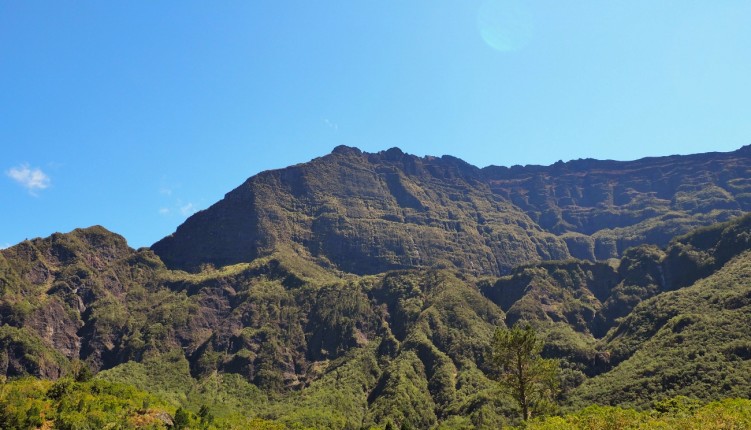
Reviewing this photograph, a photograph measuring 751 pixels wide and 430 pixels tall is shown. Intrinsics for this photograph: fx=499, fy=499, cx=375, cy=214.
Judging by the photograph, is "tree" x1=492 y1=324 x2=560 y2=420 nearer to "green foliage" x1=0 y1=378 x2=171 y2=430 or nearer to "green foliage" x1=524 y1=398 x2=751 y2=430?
"green foliage" x1=524 y1=398 x2=751 y2=430

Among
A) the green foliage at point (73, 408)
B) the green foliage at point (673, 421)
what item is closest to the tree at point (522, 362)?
the green foliage at point (673, 421)

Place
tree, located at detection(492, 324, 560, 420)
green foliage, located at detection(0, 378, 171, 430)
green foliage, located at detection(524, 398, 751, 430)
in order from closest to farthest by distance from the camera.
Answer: green foliage, located at detection(524, 398, 751, 430) < green foliage, located at detection(0, 378, 171, 430) < tree, located at detection(492, 324, 560, 420)

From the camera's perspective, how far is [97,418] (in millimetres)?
57781

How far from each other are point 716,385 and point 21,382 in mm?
165594

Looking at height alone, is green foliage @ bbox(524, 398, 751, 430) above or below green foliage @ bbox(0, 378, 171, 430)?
below

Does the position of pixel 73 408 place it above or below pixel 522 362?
above

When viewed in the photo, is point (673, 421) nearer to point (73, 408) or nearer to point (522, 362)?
point (522, 362)

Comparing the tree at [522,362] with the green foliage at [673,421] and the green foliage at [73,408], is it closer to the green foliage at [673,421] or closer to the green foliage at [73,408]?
the green foliage at [673,421]

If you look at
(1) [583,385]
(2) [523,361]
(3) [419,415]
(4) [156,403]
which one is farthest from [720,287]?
(4) [156,403]

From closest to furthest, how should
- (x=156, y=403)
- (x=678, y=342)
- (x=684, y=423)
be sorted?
(x=684, y=423) < (x=156, y=403) < (x=678, y=342)

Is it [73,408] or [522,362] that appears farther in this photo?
[522,362]

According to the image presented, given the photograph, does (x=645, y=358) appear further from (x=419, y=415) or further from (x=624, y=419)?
(x=624, y=419)

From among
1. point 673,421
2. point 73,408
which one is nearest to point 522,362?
point 673,421

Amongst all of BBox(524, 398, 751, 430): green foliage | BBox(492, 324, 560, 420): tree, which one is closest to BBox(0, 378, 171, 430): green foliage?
BBox(492, 324, 560, 420): tree
